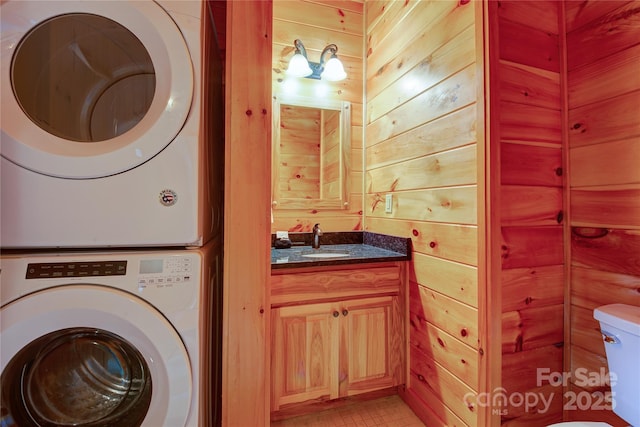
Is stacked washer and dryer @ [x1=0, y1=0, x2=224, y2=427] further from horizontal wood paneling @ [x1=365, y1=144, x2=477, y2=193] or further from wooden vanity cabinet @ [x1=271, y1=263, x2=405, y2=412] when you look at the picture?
horizontal wood paneling @ [x1=365, y1=144, x2=477, y2=193]

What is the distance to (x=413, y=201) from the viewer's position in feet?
5.25

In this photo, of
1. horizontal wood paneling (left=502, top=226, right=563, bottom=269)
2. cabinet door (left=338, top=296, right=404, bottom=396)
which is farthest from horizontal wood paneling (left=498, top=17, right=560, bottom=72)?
cabinet door (left=338, top=296, right=404, bottom=396)

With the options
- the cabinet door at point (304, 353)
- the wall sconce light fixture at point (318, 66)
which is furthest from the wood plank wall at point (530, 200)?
the wall sconce light fixture at point (318, 66)

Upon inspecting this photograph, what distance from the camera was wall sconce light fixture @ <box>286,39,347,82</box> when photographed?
6.27 ft

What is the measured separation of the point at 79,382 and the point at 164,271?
1.58ft

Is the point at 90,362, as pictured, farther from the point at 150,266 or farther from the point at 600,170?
the point at 600,170

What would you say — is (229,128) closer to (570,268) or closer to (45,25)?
(45,25)

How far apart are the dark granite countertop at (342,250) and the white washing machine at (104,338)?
0.61m

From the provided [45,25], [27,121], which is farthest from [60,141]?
[45,25]

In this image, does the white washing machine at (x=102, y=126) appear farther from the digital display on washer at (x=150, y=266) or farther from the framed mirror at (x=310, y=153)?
the framed mirror at (x=310, y=153)

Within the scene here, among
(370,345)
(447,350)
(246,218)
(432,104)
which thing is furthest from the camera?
(370,345)

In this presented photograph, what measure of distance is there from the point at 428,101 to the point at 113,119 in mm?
1398

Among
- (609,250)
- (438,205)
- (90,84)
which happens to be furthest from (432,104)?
(90,84)

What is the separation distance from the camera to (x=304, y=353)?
58.7 inches
